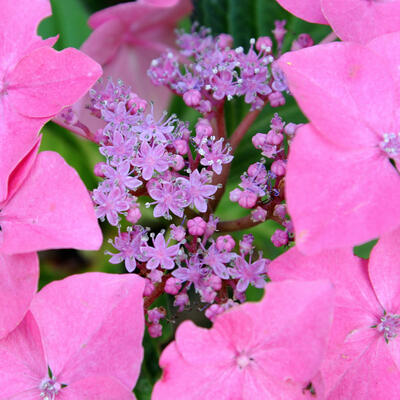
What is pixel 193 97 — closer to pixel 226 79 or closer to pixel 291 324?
pixel 226 79

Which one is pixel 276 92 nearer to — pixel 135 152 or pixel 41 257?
pixel 135 152

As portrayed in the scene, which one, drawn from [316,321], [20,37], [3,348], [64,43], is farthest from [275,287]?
[64,43]

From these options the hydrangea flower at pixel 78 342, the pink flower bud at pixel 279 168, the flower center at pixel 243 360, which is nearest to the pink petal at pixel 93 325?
the hydrangea flower at pixel 78 342

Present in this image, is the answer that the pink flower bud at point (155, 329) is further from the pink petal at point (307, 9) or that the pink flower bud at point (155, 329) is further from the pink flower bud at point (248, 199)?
the pink petal at point (307, 9)

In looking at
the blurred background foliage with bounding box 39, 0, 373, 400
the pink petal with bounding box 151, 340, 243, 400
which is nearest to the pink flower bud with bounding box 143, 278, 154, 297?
the pink petal with bounding box 151, 340, 243, 400

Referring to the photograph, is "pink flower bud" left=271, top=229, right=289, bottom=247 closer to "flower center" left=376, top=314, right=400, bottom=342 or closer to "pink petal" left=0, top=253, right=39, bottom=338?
"flower center" left=376, top=314, right=400, bottom=342

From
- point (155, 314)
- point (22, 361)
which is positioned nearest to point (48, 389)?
point (22, 361)
